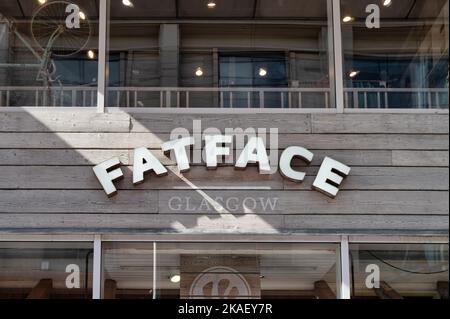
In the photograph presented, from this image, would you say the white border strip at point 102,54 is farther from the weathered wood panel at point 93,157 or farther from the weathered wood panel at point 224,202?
the weathered wood panel at point 224,202

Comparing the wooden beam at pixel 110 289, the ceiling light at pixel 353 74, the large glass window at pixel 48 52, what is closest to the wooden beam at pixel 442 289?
the ceiling light at pixel 353 74

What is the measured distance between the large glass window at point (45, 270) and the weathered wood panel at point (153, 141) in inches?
29.3

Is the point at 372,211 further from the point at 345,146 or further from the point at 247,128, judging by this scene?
the point at 247,128

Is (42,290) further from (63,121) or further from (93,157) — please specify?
(63,121)

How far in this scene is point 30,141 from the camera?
6.16 metres

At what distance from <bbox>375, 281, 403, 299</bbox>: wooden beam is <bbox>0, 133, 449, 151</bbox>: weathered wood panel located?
1022 millimetres

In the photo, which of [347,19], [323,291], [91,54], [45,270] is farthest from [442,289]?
[91,54]

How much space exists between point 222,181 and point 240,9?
4.54ft

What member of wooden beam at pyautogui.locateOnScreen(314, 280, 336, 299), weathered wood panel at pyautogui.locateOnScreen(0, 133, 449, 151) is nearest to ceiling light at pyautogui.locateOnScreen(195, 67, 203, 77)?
weathered wood panel at pyautogui.locateOnScreen(0, 133, 449, 151)

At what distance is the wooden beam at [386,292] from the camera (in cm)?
588

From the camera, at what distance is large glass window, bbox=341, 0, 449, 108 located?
6305 millimetres

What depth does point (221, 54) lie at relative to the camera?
20.9ft

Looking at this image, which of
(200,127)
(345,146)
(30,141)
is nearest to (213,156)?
(200,127)

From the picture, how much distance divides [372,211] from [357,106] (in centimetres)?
A: 83
